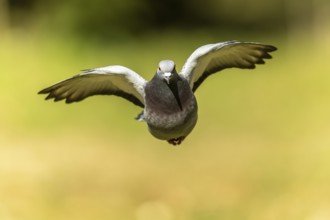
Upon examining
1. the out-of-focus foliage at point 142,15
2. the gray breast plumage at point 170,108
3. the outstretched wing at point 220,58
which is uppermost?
the out-of-focus foliage at point 142,15

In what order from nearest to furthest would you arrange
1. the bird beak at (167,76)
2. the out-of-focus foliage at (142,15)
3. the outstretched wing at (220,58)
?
the bird beak at (167,76) → the outstretched wing at (220,58) → the out-of-focus foliage at (142,15)

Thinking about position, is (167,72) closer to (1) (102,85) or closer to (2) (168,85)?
(2) (168,85)

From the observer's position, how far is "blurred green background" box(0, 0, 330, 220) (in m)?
2.90

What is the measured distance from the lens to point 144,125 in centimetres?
365

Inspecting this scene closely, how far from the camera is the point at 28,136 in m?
3.78

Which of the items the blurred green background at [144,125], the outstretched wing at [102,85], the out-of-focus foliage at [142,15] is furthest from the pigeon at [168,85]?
the out-of-focus foliage at [142,15]

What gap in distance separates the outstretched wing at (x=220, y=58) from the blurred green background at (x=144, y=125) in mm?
1266

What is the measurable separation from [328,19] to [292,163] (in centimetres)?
297

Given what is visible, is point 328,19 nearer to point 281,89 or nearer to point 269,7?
point 269,7

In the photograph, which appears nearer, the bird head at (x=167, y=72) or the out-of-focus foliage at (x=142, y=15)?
the bird head at (x=167, y=72)

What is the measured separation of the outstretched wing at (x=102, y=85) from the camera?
1055mm

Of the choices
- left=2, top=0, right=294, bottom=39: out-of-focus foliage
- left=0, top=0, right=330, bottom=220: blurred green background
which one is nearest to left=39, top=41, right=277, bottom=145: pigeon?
left=0, top=0, right=330, bottom=220: blurred green background

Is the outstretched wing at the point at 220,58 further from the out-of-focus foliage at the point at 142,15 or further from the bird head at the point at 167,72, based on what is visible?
the out-of-focus foliage at the point at 142,15

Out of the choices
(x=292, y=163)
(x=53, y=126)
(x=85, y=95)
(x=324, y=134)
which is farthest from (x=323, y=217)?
(x=53, y=126)
